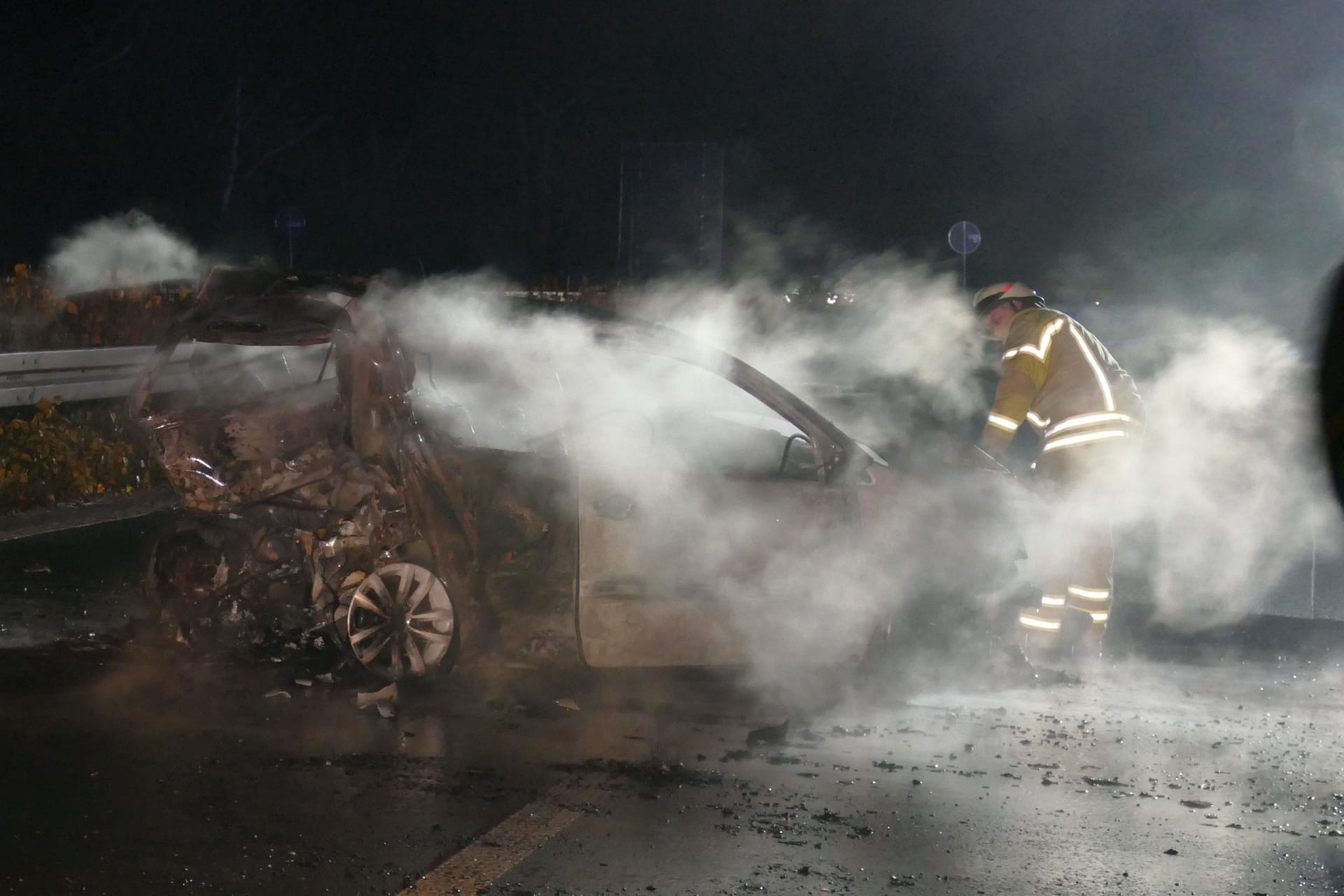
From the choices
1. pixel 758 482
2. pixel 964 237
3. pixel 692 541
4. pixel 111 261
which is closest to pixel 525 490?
pixel 692 541

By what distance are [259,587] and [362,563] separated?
0.65 m

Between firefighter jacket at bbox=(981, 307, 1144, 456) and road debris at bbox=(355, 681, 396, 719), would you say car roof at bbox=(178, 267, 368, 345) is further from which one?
firefighter jacket at bbox=(981, 307, 1144, 456)

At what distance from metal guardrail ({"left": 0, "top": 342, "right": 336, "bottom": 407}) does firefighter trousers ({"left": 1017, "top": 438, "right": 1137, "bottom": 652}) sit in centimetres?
361

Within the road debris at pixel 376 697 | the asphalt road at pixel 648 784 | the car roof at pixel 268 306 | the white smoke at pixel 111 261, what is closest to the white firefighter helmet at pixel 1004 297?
the asphalt road at pixel 648 784

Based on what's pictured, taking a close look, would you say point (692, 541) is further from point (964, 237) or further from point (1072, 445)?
point (964, 237)

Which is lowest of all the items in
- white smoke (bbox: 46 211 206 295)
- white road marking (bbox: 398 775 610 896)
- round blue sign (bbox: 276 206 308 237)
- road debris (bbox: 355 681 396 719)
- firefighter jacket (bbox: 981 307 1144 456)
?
white road marking (bbox: 398 775 610 896)

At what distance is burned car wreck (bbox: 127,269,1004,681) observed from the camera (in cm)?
572

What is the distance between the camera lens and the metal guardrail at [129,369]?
6.76 m

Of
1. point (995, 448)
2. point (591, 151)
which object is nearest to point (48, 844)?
point (995, 448)

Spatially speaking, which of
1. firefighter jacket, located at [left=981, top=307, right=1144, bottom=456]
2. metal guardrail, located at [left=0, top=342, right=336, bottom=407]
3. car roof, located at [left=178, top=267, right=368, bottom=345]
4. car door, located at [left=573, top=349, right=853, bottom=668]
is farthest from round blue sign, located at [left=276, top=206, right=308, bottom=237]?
car door, located at [left=573, top=349, right=853, bottom=668]

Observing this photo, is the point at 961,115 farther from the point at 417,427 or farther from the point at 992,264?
the point at 417,427

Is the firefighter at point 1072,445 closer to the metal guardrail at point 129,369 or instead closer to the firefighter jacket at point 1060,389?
the firefighter jacket at point 1060,389

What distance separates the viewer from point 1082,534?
6.76m

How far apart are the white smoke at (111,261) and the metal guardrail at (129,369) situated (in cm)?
237
